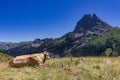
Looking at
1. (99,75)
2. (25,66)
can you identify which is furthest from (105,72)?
(25,66)

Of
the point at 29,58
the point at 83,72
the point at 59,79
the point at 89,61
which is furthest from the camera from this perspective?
the point at 29,58

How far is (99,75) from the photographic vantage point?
17203 millimetres

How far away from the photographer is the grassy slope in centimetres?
1728

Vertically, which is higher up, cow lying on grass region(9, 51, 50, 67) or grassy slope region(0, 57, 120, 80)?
cow lying on grass region(9, 51, 50, 67)

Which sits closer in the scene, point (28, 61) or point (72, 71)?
point (72, 71)

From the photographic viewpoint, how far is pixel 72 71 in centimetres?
1878

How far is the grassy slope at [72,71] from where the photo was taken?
1728cm

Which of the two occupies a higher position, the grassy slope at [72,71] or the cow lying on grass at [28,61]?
the cow lying on grass at [28,61]

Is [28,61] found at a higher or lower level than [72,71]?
higher

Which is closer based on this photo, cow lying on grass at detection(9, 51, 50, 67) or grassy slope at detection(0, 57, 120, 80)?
grassy slope at detection(0, 57, 120, 80)

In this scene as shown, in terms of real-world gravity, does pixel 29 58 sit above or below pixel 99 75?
above

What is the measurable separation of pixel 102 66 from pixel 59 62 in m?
4.33

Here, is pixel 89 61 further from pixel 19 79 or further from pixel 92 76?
pixel 19 79

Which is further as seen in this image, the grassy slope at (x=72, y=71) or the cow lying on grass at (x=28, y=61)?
the cow lying on grass at (x=28, y=61)
